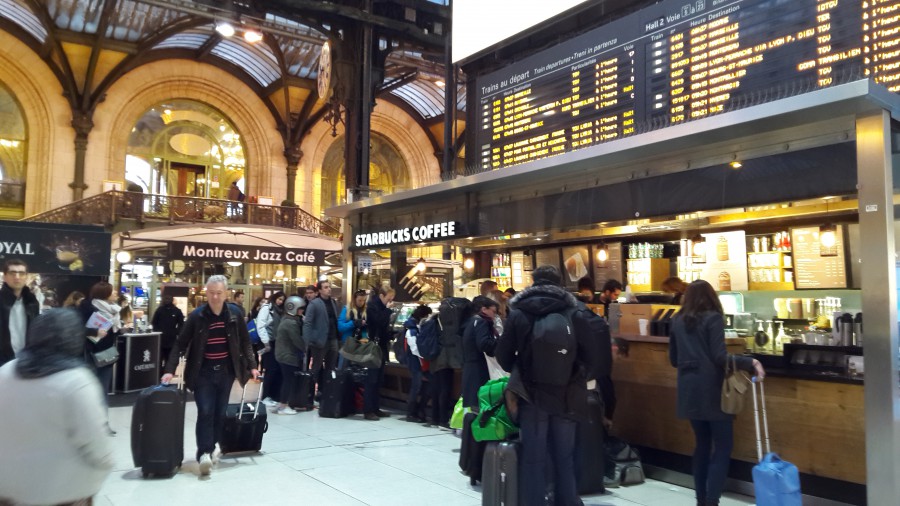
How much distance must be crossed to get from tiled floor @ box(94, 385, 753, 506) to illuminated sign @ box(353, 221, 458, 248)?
272 cm

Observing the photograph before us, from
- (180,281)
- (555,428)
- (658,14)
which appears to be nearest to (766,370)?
(555,428)

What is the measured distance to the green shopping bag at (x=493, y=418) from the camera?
5.14 m

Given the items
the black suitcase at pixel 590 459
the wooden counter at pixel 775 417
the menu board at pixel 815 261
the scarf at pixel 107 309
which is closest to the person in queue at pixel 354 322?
the scarf at pixel 107 309

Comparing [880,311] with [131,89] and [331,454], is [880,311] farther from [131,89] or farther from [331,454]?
[131,89]

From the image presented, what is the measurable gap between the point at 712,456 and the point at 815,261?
491 cm

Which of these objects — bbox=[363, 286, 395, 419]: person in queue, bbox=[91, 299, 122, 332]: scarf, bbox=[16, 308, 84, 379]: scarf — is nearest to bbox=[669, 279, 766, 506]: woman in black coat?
bbox=[16, 308, 84, 379]: scarf

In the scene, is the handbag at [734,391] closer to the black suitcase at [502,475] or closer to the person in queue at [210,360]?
the black suitcase at [502,475]

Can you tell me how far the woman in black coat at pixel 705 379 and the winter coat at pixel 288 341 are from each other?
Answer: 5952mm

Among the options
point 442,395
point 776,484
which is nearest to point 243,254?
point 442,395

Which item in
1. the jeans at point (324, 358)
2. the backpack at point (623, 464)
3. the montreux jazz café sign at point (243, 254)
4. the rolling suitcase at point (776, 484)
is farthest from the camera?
the montreux jazz café sign at point (243, 254)

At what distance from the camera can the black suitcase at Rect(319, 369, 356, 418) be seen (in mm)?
9539

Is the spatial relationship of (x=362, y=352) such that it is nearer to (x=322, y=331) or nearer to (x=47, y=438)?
(x=322, y=331)

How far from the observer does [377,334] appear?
9852 millimetres

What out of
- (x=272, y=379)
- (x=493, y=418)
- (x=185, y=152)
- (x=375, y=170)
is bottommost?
(x=272, y=379)
